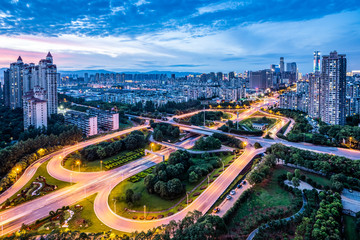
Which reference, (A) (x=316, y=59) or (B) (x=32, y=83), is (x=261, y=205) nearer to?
(B) (x=32, y=83)

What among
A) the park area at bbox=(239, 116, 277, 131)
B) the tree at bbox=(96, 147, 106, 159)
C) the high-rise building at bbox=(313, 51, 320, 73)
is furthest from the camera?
the high-rise building at bbox=(313, 51, 320, 73)

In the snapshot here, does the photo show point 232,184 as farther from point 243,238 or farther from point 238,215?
point 243,238

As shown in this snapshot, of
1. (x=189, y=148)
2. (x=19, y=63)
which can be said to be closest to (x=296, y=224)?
(x=189, y=148)

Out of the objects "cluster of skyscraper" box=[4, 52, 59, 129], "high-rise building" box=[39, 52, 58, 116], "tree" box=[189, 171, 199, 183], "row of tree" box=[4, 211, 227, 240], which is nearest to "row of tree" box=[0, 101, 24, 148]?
"cluster of skyscraper" box=[4, 52, 59, 129]

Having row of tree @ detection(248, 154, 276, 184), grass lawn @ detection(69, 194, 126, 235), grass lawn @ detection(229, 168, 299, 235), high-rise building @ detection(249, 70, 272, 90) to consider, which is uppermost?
high-rise building @ detection(249, 70, 272, 90)

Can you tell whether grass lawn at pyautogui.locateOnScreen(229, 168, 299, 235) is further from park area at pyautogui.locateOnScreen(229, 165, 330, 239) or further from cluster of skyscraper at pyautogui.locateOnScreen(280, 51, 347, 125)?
cluster of skyscraper at pyautogui.locateOnScreen(280, 51, 347, 125)

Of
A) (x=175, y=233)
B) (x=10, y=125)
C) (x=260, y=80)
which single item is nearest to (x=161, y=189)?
(x=175, y=233)
